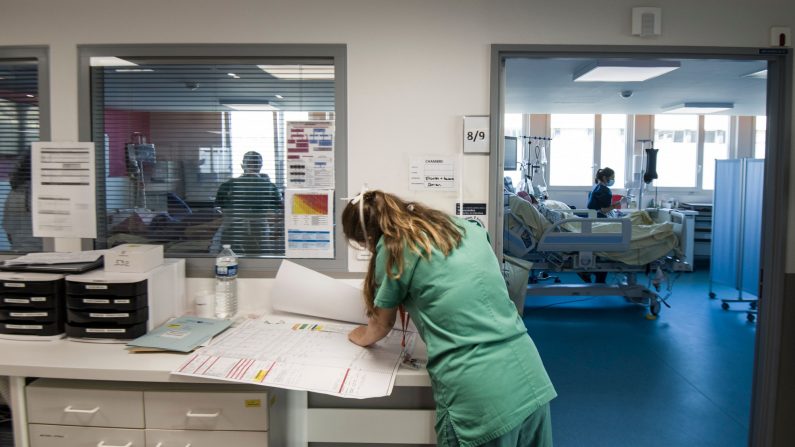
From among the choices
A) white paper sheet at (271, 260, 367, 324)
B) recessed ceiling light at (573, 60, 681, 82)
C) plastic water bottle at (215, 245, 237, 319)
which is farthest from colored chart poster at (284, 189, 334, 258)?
recessed ceiling light at (573, 60, 681, 82)

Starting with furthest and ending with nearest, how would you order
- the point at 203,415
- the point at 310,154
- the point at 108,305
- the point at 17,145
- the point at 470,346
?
the point at 17,145 → the point at 310,154 → the point at 108,305 → the point at 203,415 → the point at 470,346

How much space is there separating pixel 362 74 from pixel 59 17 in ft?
4.55

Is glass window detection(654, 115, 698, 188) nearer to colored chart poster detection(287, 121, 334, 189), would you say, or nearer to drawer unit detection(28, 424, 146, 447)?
colored chart poster detection(287, 121, 334, 189)

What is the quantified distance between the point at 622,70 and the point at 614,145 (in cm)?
528

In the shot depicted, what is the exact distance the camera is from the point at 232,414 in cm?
166

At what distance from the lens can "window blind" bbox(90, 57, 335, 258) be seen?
2297 mm

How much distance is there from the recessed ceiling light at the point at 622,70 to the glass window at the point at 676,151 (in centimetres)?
494

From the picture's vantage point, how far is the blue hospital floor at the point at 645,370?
286 cm

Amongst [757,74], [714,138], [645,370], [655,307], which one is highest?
[757,74]

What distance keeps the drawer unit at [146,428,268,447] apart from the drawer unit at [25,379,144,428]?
0.07 m

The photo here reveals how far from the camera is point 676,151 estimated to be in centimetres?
877

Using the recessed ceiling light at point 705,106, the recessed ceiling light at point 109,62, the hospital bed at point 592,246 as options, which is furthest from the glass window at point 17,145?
the recessed ceiling light at point 705,106

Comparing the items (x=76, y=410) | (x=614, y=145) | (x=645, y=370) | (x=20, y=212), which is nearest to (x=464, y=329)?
(x=76, y=410)

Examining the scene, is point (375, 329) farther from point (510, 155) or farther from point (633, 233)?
point (510, 155)
